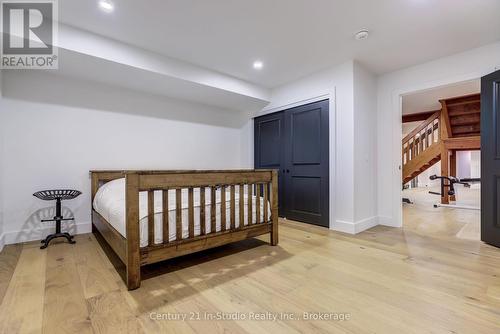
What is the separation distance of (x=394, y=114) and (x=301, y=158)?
1.48m

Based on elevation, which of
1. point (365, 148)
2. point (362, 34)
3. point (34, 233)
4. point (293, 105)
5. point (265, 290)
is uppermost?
point (362, 34)

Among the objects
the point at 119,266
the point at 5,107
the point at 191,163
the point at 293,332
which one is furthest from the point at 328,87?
the point at 5,107

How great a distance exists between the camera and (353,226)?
310cm

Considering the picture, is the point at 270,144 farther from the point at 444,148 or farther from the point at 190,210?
the point at 444,148

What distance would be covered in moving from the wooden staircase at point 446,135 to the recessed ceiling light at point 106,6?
6.21m

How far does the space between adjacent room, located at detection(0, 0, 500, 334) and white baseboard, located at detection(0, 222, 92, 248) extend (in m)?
0.02

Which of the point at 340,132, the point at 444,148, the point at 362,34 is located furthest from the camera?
the point at 444,148

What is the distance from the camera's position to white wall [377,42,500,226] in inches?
120

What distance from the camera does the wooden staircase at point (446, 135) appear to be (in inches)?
202

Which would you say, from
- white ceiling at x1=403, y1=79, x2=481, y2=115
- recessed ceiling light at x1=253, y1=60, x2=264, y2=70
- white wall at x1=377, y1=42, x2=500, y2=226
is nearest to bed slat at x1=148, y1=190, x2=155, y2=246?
recessed ceiling light at x1=253, y1=60, x2=264, y2=70

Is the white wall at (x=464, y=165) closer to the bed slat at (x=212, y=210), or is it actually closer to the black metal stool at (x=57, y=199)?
the bed slat at (x=212, y=210)

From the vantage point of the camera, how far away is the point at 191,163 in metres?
4.11

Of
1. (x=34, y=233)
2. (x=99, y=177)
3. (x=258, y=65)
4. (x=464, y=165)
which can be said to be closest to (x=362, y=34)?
(x=258, y=65)

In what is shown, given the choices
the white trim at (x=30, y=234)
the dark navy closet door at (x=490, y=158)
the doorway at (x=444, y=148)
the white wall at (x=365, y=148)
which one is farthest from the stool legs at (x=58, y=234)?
the dark navy closet door at (x=490, y=158)
